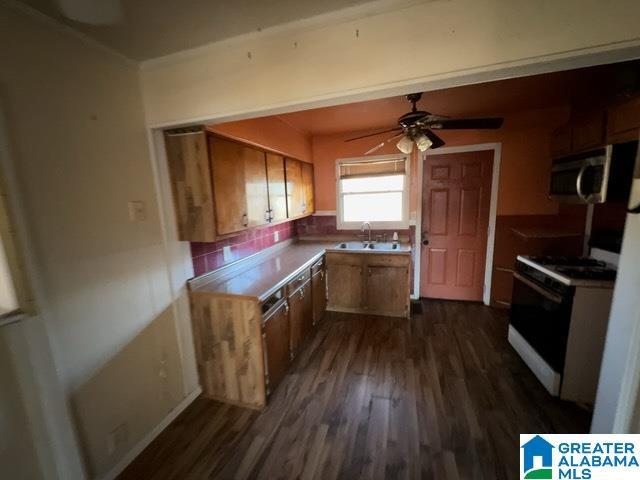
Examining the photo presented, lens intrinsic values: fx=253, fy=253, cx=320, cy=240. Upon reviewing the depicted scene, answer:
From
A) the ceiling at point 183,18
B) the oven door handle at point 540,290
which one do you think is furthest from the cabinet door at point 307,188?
the oven door handle at point 540,290

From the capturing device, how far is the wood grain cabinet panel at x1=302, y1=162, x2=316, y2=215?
132 inches

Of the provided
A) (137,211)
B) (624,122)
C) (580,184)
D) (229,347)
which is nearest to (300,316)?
(229,347)

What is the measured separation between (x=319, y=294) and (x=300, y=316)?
0.65 meters

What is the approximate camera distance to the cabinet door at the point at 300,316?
2363mm

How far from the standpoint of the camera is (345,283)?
10.9ft

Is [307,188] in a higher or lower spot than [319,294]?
higher

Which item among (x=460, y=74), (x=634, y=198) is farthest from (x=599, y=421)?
(x=460, y=74)

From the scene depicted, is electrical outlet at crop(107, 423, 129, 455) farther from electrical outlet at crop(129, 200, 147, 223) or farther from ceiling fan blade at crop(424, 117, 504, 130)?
ceiling fan blade at crop(424, 117, 504, 130)

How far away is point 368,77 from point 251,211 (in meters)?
1.39

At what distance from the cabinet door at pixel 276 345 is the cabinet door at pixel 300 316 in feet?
0.32

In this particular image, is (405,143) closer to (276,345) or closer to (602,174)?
(602,174)

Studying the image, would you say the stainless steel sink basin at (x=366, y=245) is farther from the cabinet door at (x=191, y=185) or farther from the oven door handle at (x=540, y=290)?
the cabinet door at (x=191, y=185)

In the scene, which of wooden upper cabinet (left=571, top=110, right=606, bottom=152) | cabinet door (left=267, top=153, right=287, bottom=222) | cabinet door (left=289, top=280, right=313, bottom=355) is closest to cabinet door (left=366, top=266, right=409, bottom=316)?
cabinet door (left=289, top=280, right=313, bottom=355)

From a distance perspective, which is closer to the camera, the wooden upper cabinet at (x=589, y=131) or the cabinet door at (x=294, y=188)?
the wooden upper cabinet at (x=589, y=131)
